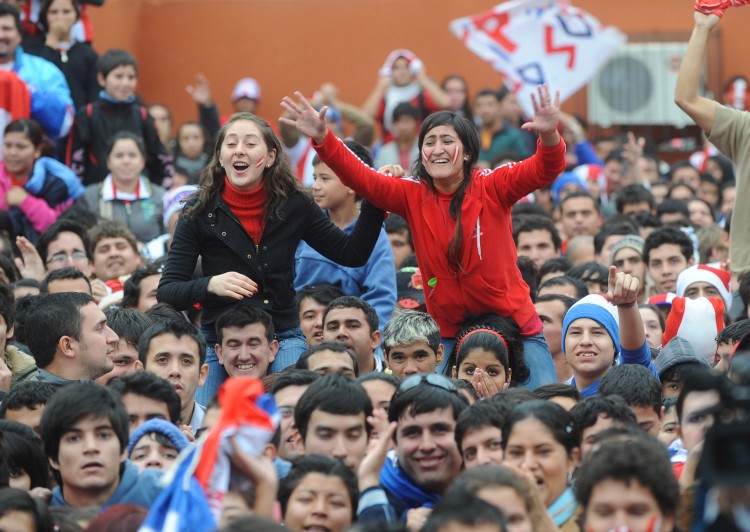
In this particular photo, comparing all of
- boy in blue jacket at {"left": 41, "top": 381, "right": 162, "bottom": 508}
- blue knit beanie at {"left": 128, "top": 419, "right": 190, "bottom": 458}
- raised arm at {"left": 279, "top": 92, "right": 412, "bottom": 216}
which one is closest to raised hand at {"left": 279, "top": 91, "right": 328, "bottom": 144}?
raised arm at {"left": 279, "top": 92, "right": 412, "bottom": 216}

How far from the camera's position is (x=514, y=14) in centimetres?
1341

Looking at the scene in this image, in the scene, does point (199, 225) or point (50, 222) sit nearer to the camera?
point (199, 225)

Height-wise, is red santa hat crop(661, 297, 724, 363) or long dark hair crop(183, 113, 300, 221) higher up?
long dark hair crop(183, 113, 300, 221)

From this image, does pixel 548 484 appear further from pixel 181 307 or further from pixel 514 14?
pixel 514 14

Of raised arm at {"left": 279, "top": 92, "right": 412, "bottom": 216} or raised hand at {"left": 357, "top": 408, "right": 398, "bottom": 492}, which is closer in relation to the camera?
raised hand at {"left": 357, "top": 408, "right": 398, "bottom": 492}

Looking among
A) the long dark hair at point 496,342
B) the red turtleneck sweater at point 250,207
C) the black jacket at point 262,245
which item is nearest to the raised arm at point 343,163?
the black jacket at point 262,245

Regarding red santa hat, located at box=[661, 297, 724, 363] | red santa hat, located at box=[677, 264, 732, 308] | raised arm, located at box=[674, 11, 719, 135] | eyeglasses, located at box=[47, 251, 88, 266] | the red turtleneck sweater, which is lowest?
red santa hat, located at box=[661, 297, 724, 363]

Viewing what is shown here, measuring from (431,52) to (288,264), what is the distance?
9679mm

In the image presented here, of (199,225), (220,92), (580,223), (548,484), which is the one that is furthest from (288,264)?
(220,92)

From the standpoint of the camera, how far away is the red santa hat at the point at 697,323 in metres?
7.89

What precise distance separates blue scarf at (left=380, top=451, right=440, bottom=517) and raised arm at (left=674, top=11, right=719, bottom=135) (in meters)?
2.50

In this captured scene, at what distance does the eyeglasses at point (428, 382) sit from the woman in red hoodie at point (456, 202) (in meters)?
1.03

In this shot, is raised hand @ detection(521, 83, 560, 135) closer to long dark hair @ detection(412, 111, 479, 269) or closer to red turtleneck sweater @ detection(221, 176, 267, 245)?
long dark hair @ detection(412, 111, 479, 269)

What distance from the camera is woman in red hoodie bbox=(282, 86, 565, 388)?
6879mm
